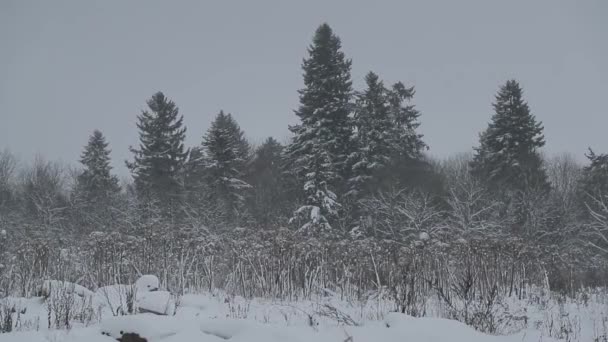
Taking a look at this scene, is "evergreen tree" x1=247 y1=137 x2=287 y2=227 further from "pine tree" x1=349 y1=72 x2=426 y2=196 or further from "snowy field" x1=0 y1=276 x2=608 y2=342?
"snowy field" x1=0 y1=276 x2=608 y2=342

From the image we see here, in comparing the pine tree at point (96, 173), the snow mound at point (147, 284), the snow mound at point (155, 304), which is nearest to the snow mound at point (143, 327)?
the snow mound at point (155, 304)

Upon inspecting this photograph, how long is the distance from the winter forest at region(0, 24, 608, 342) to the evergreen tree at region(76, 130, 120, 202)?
0.13m

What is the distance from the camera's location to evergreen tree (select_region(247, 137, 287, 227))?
26.2 metres

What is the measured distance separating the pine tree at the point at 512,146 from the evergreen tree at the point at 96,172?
27879 millimetres

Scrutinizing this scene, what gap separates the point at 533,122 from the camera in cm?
2800

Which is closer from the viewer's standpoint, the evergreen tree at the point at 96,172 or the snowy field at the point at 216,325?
the snowy field at the point at 216,325

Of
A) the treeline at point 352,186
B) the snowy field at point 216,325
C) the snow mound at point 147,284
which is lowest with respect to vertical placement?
the snowy field at point 216,325

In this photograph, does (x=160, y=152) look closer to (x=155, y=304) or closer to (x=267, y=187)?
(x=267, y=187)

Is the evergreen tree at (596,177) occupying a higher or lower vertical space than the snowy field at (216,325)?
higher

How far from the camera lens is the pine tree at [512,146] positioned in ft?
87.7

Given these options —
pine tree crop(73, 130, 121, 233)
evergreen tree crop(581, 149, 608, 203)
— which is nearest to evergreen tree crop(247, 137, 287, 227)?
pine tree crop(73, 130, 121, 233)

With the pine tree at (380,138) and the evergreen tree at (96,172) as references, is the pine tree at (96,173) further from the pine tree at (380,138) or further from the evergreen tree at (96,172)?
the pine tree at (380,138)

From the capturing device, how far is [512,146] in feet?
91.0

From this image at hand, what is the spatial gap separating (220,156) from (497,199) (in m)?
16.3
